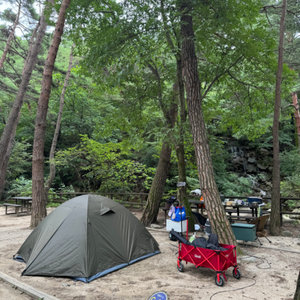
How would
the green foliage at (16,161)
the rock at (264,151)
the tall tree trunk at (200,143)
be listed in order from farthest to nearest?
the rock at (264,151) < the green foliage at (16,161) < the tall tree trunk at (200,143)

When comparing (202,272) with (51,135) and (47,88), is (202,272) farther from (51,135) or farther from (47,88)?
(51,135)

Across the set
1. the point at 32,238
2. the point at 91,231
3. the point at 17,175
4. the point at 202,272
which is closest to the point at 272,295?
the point at 202,272

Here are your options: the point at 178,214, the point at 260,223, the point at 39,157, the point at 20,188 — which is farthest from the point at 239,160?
the point at 20,188

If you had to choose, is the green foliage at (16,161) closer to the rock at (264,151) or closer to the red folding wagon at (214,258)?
the red folding wagon at (214,258)

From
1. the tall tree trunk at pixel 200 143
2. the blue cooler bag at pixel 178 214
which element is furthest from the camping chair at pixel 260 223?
the blue cooler bag at pixel 178 214

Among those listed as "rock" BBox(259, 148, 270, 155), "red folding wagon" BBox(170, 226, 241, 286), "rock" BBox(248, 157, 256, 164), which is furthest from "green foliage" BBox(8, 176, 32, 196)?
"rock" BBox(259, 148, 270, 155)

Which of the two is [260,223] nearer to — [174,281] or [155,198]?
[155,198]

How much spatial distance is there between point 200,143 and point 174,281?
11.2ft

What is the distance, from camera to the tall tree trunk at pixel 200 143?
19.0 feet

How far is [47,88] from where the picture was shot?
7.85m

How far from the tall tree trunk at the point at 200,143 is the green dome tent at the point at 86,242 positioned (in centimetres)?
168

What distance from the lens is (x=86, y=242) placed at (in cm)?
462

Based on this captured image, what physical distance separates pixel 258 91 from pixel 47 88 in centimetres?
759

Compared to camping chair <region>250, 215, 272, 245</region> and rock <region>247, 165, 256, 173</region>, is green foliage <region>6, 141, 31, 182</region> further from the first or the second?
rock <region>247, 165, 256, 173</region>
